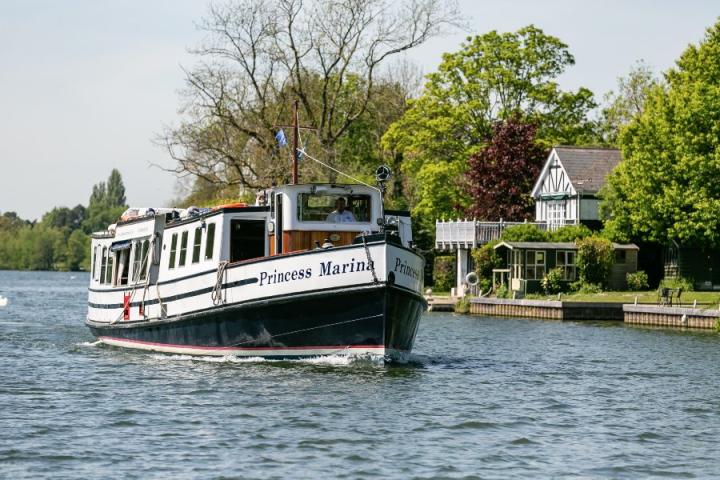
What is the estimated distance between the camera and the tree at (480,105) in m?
82.9

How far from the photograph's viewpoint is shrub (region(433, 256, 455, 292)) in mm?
80500

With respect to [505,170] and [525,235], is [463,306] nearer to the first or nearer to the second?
[525,235]

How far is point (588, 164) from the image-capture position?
77.8 m

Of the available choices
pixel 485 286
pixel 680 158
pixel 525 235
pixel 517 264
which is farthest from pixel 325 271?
pixel 485 286

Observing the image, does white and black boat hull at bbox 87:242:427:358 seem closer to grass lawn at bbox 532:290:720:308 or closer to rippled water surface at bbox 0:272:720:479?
rippled water surface at bbox 0:272:720:479

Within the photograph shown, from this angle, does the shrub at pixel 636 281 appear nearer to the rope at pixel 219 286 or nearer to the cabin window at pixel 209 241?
the cabin window at pixel 209 241

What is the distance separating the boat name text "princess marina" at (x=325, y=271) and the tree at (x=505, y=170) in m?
50.3

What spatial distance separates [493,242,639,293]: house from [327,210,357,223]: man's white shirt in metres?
37.9

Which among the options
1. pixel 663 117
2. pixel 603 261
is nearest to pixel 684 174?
pixel 663 117

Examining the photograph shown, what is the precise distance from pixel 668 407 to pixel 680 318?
2670 centimetres

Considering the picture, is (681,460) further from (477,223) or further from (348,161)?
(348,161)

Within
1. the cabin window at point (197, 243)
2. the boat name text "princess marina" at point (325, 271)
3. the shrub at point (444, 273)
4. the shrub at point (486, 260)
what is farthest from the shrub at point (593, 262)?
the boat name text "princess marina" at point (325, 271)

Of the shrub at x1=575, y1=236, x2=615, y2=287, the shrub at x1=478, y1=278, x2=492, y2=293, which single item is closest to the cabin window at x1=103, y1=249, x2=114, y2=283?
the shrub at x1=575, y1=236, x2=615, y2=287

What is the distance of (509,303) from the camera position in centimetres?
6469
